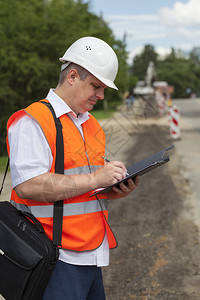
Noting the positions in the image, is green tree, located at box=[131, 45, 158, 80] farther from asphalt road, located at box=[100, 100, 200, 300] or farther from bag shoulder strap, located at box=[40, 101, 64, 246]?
bag shoulder strap, located at box=[40, 101, 64, 246]

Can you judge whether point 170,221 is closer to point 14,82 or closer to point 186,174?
point 186,174

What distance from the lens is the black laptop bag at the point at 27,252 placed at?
5.54 ft

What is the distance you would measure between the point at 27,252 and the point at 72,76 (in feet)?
2.62

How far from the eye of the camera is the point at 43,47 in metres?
18.2

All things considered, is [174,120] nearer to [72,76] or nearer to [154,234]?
[154,234]

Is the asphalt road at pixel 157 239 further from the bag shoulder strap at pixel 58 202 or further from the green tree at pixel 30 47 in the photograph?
the green tree at pixel 30 47

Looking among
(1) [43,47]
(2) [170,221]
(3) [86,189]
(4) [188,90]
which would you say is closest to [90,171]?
(3) [86,189]

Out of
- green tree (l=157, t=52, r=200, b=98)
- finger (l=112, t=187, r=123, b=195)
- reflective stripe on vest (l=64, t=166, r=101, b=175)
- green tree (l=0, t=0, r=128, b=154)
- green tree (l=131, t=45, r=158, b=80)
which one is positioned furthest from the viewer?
green tree (l=157, t=52, r=200, b=98)

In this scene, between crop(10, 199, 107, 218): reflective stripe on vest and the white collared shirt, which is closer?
the white collared shirt

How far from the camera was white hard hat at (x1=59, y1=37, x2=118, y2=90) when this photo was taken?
180 cm

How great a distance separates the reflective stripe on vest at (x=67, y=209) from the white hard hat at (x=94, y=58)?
0.57 m

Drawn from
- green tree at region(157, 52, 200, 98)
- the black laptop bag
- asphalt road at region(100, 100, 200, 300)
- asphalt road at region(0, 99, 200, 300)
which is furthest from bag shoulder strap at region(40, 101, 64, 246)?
green tree at region(157, 52, 200, 98)

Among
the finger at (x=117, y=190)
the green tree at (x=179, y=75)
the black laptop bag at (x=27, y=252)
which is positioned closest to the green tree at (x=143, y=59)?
the green tree at (x=179, y=75)

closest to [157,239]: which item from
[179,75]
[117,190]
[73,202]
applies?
[117,190]
